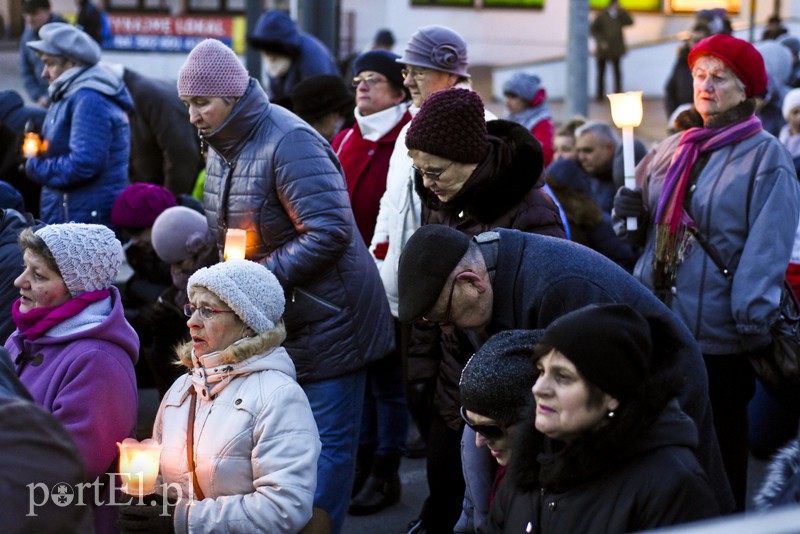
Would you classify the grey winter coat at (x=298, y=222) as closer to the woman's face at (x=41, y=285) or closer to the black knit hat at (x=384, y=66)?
the woman's face at (x=41, y=285)

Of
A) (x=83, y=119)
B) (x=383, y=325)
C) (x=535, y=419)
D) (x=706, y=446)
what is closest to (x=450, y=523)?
(x=383, y=325)

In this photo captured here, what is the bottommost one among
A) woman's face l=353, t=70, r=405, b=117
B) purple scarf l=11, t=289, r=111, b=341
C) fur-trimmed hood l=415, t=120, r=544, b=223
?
purple scarf l=11, t=289, r=111, b=341

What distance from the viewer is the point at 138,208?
605 centimetres

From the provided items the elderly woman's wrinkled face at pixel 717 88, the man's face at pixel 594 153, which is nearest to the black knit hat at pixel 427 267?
the elderly woman's wrinkled face at pixel 717 88

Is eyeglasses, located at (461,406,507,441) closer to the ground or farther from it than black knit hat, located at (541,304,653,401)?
closer to the ground

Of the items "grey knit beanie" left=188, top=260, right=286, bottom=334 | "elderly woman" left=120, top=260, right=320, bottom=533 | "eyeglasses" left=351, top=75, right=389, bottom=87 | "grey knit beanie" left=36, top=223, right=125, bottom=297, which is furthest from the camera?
"eyeglasses" left=351, top=75, right=389, bottom=87

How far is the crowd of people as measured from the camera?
9.27 ft

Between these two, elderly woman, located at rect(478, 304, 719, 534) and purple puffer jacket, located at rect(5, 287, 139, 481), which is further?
purple puffer jacket, located at rect(5, 287, 139, 481)

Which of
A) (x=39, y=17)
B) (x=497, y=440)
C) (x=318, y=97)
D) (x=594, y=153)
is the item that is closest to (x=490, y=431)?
(x=497, y=440)

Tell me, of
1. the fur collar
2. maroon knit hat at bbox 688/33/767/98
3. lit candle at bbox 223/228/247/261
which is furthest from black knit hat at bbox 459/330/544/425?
maroon knit hat at bbox 688/33/767/98

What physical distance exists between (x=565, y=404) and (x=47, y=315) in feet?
5.77

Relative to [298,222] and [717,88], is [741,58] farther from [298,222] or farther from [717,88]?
[298,222]

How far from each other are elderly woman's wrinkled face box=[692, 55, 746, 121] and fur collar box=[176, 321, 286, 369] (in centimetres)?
197

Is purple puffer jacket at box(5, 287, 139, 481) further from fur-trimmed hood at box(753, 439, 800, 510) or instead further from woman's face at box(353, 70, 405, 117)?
woman's face at box(353, 70, 405, 117)
